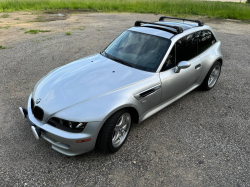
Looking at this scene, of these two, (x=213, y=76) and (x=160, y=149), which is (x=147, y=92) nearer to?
(x=160, y=149)

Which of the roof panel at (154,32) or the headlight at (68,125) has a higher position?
the roof panel at (154,32)

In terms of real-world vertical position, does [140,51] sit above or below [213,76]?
above

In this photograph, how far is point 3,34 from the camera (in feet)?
32.2

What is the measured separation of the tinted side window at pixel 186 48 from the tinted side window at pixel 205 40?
208 mm

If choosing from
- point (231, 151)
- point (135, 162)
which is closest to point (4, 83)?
point (135, 162)

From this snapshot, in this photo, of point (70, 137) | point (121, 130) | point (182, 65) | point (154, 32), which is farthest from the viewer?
point (154, 32)

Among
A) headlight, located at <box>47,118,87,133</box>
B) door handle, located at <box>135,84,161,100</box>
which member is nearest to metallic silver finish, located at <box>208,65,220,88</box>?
door handle, located at <box>135,84,161,100</box>

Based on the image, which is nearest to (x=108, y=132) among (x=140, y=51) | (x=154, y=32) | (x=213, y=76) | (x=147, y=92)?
(x=147, y=92)

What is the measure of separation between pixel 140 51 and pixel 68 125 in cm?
190

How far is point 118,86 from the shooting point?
3.12 m

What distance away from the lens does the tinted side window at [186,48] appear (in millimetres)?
3844

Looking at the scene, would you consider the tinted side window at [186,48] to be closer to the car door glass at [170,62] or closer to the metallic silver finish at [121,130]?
the car door glass at [170,62]

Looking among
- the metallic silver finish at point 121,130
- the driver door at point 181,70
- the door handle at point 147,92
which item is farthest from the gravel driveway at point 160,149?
the door handle at point 147,92

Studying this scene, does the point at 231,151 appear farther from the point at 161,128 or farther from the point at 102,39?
the point at 102,39
